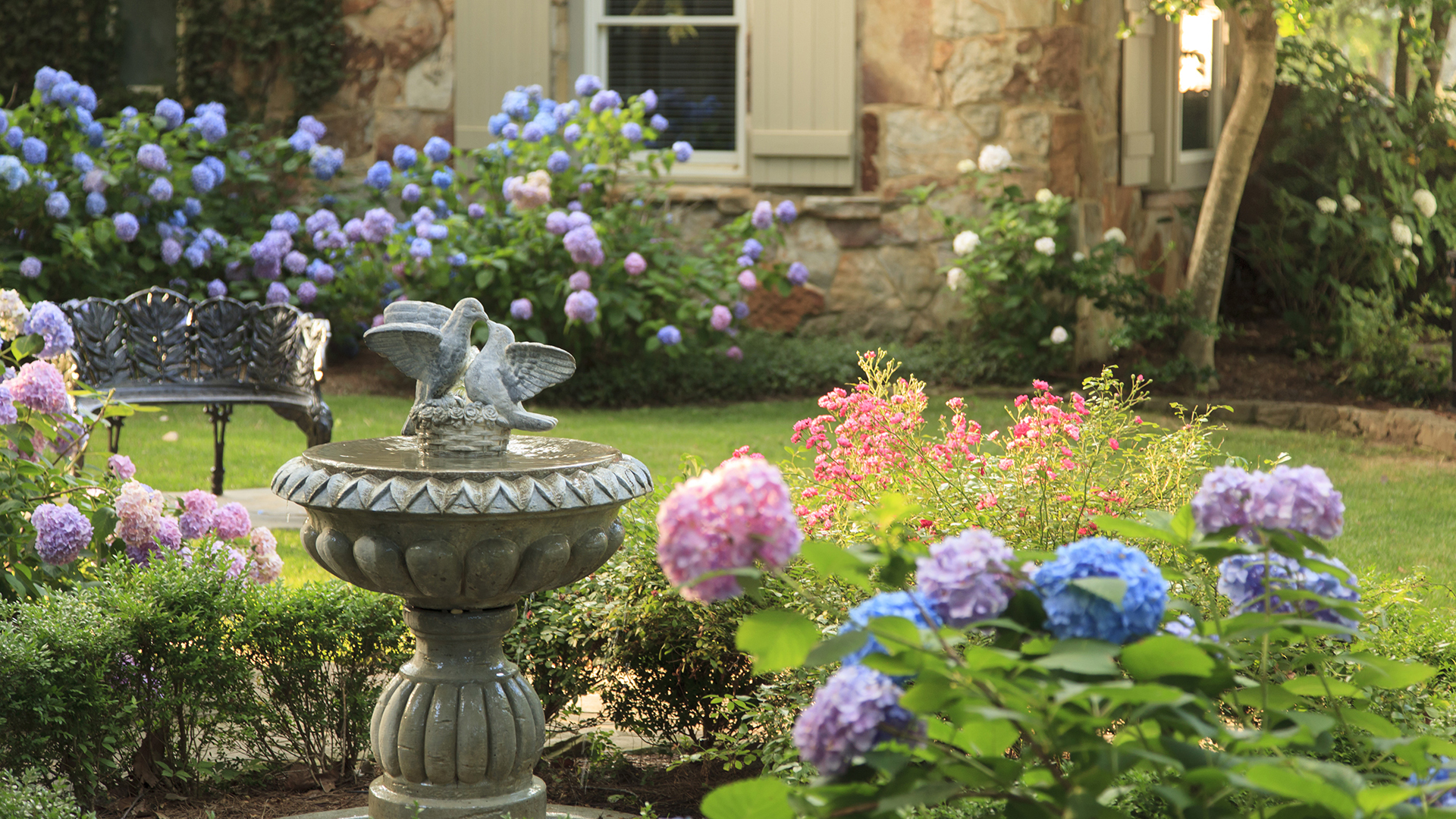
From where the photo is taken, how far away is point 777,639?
1.28 metres

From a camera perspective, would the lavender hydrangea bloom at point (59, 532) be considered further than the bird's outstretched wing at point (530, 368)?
Yes

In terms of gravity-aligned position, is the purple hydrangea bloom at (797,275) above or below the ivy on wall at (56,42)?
below

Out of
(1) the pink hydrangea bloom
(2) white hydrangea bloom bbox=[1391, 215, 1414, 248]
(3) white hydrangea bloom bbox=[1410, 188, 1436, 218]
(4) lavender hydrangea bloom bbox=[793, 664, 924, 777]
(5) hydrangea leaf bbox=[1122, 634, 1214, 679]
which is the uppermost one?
(3) white hydrangea bloom bbox=[1410, 188, 1436, 218]

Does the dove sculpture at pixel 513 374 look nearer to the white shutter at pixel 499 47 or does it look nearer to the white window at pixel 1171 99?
the white shutter at pixel 499 47

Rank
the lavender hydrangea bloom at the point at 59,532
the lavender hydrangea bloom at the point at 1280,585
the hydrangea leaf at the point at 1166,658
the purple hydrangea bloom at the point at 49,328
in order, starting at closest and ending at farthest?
the hydrangea leaf at the point at 1166,658
the lavender hydrangea bloom at the point at 1280,585
the lavender hydrangea bloom at the point at 59,532
the purple hydrangea bloom at the point at 49,328

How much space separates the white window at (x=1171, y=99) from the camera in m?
8.47

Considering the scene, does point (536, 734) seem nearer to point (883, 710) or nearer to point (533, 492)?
point (533, 492)

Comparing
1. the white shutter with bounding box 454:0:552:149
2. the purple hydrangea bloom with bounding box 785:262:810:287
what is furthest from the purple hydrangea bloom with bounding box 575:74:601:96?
the purple hydrangea bloom with bounding box 785:262:810:287

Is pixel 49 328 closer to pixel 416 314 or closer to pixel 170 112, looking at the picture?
pixel 416 314

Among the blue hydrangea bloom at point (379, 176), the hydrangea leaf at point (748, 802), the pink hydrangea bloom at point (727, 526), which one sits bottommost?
the hydrangea leaf at point (748, 802)

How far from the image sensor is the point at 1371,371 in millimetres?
7457

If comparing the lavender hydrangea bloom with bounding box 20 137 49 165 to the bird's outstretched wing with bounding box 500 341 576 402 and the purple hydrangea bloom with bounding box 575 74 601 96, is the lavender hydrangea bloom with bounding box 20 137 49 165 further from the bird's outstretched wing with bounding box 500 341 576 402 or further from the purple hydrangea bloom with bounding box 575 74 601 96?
the bird's outstretched wing with bounding box 500 341 576 402

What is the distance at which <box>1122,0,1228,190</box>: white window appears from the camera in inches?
333

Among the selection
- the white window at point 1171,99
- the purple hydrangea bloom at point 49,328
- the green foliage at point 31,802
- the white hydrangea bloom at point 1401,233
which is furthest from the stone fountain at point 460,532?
the white hydrangea bloom at point 1401,233
